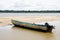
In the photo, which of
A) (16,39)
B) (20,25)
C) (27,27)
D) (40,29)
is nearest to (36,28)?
(40,29)

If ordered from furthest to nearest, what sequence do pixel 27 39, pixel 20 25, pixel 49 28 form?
pixel 20 25 < pixel 49 28 < pixel 27 39

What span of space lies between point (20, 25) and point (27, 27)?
2.05m

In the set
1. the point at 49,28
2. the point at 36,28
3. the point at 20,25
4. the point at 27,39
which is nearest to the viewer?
the point at 27,39

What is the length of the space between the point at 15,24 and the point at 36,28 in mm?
6067

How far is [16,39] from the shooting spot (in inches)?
→ 692

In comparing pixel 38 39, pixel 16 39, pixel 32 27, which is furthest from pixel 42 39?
pixel 32 27

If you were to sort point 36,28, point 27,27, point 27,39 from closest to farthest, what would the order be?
point 27,39, point 36,28, point 27,27

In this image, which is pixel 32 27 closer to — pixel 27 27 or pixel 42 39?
pixel 27 27

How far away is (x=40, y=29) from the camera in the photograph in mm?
22734

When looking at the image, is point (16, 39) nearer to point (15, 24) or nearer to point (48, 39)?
point (48, 39)

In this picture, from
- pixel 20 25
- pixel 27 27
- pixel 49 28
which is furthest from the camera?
pixel 20 25

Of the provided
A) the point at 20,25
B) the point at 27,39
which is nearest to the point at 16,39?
the point at 27,39

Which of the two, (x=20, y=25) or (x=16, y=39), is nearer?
(x=16, y=39)

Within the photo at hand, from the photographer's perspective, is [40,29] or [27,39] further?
[40,29]
